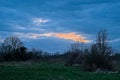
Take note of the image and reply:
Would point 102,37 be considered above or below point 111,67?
above

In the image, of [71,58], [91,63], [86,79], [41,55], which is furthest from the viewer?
[41,55]

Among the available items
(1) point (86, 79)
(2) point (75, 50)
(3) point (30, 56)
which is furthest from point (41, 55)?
(1) point (86, 79)

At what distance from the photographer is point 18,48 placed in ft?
365

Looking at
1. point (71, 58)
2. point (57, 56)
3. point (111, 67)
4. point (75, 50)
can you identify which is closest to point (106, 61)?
point (111, 67)

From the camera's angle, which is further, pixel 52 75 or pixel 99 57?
pixel 99 57

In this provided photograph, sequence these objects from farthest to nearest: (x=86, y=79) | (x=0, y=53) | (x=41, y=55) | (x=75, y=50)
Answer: (x=41, y=55) < (x=0, y=53) < (x=75, y=50) < (x=86, y=79)

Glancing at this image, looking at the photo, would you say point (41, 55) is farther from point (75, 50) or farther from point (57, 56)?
point (75, 50)

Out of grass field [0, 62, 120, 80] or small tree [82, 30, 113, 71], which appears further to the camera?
small tree [82, 30, 113, 71]

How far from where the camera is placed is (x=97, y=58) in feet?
161

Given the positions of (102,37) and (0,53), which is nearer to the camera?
(102,37)

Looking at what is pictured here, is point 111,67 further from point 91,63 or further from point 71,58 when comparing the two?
point 71,58

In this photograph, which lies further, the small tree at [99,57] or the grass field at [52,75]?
the small tree at [99,57]

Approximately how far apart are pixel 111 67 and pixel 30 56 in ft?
215

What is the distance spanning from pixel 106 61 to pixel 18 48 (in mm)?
66645
